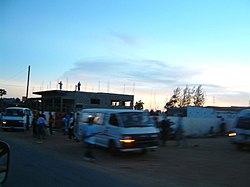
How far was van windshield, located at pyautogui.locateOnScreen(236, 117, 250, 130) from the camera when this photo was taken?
18.1 m

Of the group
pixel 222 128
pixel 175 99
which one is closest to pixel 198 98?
pixel 175 99

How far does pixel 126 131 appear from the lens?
15.4 metres

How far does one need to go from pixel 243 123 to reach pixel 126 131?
6.67 metres

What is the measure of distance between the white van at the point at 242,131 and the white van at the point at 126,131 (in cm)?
473

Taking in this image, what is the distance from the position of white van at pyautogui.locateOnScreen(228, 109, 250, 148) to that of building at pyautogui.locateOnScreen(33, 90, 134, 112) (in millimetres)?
37829

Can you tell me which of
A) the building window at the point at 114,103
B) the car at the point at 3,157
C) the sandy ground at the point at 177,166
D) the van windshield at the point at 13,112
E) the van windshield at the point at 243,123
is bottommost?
the sandy ground at the point at 177,166

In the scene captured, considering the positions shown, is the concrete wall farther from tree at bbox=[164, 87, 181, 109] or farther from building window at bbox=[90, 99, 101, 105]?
tree at bbox=[164, 87, 181, 109]

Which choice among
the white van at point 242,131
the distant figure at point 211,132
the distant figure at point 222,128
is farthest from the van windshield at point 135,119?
the distant figure at point 222,128

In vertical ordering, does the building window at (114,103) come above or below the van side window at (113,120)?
above

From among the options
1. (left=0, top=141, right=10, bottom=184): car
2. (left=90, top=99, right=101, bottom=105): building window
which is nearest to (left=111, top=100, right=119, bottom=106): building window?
(left=90, top=99, right=101, bottom=105): building window

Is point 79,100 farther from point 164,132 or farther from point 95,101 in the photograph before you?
point 164,132

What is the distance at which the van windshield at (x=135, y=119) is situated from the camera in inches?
631

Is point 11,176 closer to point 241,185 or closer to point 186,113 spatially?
point 241,185

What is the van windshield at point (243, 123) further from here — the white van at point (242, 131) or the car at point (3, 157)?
the car at point (3, 157)
